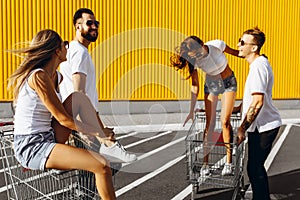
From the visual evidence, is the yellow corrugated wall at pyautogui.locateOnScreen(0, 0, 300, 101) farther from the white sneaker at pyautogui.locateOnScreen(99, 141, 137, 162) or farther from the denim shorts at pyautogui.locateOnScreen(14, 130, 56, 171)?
the denim shorts at pyautogui.locateOnScreen(14, 130, 56, 171)

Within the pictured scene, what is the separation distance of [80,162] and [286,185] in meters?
3.70

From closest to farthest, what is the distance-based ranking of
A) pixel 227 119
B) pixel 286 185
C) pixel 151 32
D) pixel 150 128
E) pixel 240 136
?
pixel 240 136
pixel 227 119
pixel 286 185
pixel 150 128
pixel 151 32

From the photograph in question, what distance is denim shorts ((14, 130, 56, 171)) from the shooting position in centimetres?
325

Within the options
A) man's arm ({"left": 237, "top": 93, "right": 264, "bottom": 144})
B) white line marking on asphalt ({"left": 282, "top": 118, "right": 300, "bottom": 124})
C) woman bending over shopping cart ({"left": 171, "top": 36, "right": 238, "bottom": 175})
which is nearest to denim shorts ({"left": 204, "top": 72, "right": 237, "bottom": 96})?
woman bending over shopping cart ({"left": 171, "top": 36, "right": 238, "bottom": 175})

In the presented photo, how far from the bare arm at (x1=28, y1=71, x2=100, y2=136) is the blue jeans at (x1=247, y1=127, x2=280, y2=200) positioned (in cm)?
198

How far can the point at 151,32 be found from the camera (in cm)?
1235

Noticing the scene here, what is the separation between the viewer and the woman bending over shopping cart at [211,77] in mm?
4777

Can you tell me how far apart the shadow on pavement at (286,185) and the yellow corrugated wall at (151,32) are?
5.12 m

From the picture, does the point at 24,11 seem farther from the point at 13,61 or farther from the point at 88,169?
the point at 88,169

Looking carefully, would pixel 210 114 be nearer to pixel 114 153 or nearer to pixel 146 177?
pixel 146 177

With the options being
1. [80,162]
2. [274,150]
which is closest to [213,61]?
[80,162]

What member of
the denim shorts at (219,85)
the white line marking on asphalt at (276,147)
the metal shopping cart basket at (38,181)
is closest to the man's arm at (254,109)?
the denim shorts at (219,85)

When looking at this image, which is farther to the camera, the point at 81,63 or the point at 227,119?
the point at 227,119

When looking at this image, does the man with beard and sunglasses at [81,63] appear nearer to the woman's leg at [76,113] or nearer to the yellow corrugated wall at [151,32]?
the woman's leg at [76,113]
